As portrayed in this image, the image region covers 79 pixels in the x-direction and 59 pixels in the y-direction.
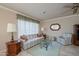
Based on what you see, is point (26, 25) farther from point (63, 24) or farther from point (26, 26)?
point (63, 24)

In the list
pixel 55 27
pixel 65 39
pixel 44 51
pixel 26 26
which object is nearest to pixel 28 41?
pixel 26 26

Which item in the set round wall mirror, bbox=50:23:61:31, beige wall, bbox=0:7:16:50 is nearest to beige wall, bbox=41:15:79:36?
round wall mirror, bbox=50:23:61:31

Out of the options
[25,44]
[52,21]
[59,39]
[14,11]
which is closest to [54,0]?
[14,11]

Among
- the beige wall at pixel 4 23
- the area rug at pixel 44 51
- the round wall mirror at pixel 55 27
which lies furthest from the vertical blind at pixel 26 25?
the area rug at pixel 44 51

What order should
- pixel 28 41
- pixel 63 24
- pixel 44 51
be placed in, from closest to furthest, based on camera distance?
pixel 44 51, pixel 28 41, pixel 63 24

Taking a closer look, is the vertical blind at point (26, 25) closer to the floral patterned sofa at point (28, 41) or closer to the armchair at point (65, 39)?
the floral patterned sofa at point (28, 41)

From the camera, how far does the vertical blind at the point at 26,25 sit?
13.4 ft

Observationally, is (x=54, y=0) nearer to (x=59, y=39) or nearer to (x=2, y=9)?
(x=2, y=9)

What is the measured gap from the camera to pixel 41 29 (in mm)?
5074

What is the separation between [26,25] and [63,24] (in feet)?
7.41

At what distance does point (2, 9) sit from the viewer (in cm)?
321

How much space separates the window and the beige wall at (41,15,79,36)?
1.56 ft

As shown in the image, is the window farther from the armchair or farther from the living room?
the armchair

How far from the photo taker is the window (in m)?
4.10
